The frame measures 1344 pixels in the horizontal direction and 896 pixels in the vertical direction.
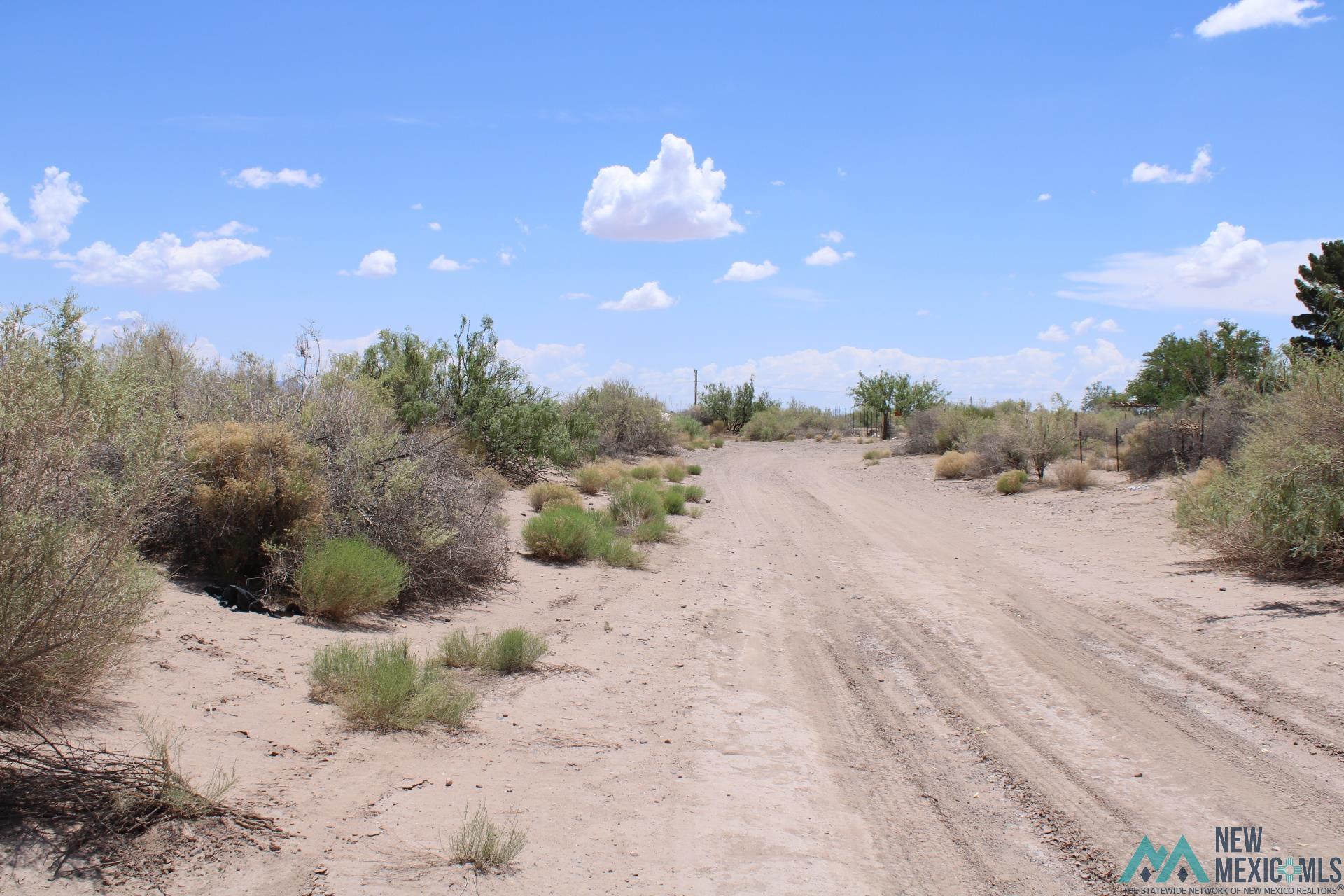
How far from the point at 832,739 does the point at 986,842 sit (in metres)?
1.80

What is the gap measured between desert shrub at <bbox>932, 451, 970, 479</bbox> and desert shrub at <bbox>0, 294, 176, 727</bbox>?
98.5ft

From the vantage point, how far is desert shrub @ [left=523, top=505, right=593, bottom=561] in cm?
1401

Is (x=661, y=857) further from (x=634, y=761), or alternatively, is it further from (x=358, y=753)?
(x=358, y=753)

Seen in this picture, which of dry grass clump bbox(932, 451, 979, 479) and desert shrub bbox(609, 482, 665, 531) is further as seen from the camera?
dry grass clump bbox(932, 451, 979, 479)

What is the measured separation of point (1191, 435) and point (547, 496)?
1787 cm

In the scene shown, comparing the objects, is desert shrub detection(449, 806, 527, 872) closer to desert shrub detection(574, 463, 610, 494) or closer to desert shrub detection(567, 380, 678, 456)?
desert shrub detection(574, 463, 610, 494)

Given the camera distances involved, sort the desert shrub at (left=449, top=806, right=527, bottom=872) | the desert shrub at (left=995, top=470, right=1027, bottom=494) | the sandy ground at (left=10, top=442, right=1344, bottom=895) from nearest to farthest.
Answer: the desert shrub at (left=449, top=806, right=527, bottom=872) < the sandy ground at (left=10, top=442, right=1344, bottom=895) < the desert shrub at (left=995, top=470, right=1027, bottom=494)

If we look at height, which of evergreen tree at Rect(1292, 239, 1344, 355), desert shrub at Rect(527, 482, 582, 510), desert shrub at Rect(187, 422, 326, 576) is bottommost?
desert shrub at Rect(527, 482, 582, 510)

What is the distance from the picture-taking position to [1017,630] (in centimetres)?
986

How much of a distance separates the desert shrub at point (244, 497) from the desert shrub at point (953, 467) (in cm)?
2675

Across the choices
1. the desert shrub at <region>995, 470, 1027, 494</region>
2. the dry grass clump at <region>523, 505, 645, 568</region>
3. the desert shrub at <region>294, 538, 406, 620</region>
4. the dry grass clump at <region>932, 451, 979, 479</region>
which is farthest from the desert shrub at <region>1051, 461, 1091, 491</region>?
the desert shrub at <region>294, 538, 406, 620</region>

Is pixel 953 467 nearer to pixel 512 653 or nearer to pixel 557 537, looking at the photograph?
pixel 557 537

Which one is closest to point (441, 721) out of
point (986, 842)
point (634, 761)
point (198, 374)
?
point (634, 761)

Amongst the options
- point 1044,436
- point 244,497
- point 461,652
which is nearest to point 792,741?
point 461,652
